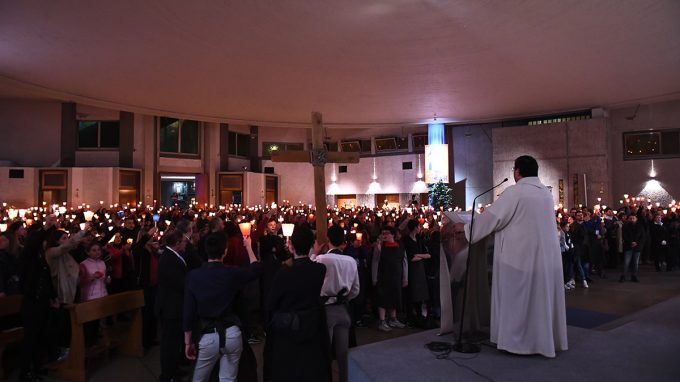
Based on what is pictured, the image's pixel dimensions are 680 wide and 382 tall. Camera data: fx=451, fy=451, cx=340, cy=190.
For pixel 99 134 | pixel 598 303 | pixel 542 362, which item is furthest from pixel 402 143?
pixel 542 362

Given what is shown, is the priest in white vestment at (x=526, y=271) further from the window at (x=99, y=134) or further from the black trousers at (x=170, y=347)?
the window at (x=99, y=134)

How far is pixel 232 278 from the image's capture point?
3.61m

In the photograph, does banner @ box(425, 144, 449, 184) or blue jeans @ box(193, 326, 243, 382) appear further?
banner @ box(425, 144, 449, 184)

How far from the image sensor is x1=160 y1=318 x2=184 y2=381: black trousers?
4.79 m

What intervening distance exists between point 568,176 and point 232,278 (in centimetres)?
1990

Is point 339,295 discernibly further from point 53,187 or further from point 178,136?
point 178,136

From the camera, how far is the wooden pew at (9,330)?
5.09 meters

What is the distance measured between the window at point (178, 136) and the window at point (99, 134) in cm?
212

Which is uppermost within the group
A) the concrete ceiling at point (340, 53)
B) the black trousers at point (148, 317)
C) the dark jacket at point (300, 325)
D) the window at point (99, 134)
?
the concrete ceiling at point (340, 53)

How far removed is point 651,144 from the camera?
19031mm

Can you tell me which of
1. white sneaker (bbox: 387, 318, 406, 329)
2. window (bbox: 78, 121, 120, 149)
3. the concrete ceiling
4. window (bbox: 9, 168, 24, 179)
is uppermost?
the concrete ceiling

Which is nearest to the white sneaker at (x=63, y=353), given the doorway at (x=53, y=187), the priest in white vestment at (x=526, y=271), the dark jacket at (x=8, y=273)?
the dark jacket at (x=8, y=273)

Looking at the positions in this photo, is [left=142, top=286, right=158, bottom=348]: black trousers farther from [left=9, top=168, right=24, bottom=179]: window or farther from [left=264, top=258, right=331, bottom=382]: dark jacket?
[left=9, top=168, right=24, bottom=179]: window

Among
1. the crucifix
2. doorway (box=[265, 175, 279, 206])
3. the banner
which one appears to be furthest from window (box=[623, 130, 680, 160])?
the crucifix
